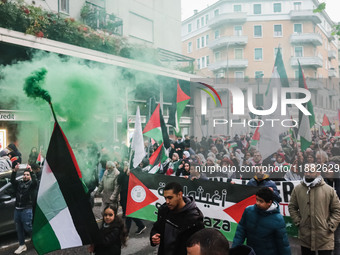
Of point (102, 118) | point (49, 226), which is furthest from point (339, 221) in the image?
point (102, 118)

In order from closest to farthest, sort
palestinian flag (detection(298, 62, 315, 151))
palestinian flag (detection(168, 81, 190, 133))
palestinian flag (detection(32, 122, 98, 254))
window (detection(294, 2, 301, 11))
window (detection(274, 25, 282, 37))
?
palestinian flag (detection(32, 122, 98, 254)) < palestinian flag (detection(298, 62, 315, 151)) < palestinian flag (detection(168, 81, 190, 133)) < window (detection(274, 25, 282, 37)) < window (detection(294, 2, 301, 11))

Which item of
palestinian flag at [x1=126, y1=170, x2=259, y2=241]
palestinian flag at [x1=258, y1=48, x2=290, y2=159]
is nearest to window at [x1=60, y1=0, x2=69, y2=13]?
palestinian flag at [x1=258, y1=48, x2=290, y2=159]

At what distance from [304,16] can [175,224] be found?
110 feet

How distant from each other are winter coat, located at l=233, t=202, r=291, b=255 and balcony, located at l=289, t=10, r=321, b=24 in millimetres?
32312

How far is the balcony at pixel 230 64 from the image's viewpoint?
28.7m

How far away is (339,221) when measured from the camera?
3.64m

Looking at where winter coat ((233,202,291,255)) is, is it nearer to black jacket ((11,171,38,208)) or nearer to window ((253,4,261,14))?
black jacket ((11,171,38,208))

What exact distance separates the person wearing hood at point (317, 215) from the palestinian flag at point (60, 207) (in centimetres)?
230

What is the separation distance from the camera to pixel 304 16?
31656 millimetres

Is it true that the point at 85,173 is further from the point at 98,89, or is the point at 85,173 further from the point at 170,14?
the point at 170,14

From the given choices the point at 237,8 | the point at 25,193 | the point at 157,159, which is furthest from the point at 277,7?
the point at 25,193

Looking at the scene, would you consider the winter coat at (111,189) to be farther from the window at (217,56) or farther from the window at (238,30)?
the window at (238,30)

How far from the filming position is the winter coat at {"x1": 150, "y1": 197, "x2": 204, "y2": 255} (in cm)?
266

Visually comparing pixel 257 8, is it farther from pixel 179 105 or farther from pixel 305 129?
pixel 305 129
